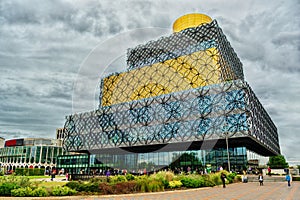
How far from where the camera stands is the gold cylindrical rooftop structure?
71.3m

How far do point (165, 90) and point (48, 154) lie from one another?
6921 cm

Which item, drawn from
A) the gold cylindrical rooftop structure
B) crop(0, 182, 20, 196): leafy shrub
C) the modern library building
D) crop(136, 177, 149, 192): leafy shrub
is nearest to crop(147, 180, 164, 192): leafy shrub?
crop(136, 177, 149, 192): leafy shrub

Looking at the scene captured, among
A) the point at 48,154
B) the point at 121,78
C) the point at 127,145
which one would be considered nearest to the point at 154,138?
the point at 127,145

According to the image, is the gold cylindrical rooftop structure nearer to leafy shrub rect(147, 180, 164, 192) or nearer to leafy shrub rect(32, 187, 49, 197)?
leafy shrub rect(147, 180, 164, 192)

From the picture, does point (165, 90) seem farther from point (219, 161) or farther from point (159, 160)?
point (219, 161)

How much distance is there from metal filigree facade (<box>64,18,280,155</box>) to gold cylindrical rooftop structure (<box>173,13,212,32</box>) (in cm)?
827

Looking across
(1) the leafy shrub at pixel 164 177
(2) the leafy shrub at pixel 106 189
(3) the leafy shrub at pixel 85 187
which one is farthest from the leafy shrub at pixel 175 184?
(3) the leafy shrub at pixel 85 187

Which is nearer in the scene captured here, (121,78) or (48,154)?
(121,78)

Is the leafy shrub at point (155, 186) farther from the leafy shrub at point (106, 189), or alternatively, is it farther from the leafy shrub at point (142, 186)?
the leafy shrub at point (106, 189)

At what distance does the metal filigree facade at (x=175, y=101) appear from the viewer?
46.8 m

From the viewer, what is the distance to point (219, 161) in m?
51.0

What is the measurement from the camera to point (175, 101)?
5269cm

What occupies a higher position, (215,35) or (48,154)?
(215,35)

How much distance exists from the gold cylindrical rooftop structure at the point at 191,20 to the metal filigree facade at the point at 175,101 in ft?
27.1
